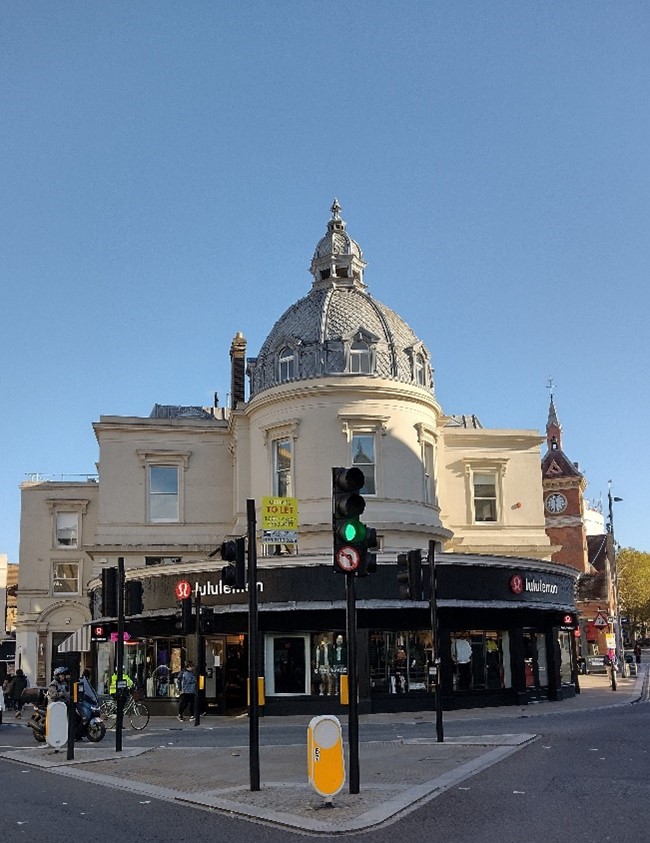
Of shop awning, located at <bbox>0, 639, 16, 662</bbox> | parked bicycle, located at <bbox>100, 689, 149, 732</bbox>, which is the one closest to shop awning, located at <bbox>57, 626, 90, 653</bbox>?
parked bicycle, located at <bbox>100, 689, 149, 732</bbox>

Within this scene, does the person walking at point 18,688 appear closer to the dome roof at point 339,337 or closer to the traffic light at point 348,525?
the dome roof at point 339,337

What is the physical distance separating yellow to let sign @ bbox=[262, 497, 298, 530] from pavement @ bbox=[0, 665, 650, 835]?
812 centimetres

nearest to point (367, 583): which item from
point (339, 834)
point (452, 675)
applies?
point (452, 675)

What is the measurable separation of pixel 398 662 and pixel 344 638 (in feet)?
6.21

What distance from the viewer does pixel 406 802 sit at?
1213cm

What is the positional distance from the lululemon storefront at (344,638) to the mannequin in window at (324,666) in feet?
0.10

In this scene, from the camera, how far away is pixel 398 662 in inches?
1182

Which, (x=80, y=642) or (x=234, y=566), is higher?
(x=234, y=566)

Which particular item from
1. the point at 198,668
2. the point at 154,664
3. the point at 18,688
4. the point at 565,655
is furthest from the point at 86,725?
the point at 565,655

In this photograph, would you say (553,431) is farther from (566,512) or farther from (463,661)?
(463,661)

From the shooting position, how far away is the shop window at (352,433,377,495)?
34812mm

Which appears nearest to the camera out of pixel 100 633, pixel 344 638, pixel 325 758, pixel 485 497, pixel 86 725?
pixel 325 758

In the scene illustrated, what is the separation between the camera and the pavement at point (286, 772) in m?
11.9

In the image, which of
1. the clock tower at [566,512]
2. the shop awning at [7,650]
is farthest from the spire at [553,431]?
the shop awning at [7,650]
